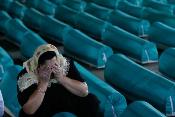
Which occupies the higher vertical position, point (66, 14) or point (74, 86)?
point (74, 86)

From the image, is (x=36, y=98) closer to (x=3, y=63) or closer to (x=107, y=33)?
(x=3, y=63)

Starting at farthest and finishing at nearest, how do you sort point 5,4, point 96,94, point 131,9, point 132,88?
point 5,4
point 131,9
point 132,88
point 96,94

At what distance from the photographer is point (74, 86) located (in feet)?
7.14

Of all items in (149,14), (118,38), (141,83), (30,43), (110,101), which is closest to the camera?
(110,101)

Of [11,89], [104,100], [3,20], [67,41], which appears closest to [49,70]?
[104,100]

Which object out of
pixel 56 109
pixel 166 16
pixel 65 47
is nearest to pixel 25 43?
pixel 65 47

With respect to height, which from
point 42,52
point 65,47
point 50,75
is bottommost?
point 65,47

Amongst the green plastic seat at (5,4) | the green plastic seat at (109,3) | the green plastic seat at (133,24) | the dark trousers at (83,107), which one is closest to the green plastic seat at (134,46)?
the green plastic seat at (133,24)

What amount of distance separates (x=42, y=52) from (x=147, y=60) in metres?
2.08

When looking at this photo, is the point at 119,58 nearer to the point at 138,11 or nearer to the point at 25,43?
the point at 25,43

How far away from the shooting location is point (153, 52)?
12.8ft

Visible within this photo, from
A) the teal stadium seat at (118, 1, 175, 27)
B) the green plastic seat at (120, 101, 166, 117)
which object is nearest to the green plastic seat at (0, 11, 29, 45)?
the teal stadium seat at (118, 1, 175, 27)

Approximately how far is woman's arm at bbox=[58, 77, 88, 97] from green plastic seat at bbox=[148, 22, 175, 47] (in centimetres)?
214

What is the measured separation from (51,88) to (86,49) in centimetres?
160
